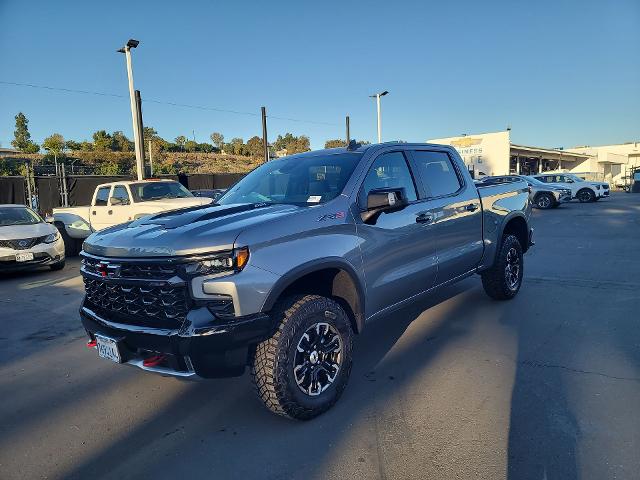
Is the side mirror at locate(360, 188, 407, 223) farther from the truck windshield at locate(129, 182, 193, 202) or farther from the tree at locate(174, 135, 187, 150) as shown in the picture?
the tree at locate(174, 135, 187, 150)

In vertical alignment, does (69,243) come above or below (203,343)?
below

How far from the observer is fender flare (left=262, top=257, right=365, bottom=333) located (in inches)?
112

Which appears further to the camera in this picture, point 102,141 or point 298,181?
point 102,141

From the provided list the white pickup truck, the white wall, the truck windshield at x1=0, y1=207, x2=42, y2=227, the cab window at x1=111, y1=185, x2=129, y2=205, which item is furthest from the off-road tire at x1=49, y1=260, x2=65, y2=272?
the white wall

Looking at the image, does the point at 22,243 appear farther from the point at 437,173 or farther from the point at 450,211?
the point at 450,211

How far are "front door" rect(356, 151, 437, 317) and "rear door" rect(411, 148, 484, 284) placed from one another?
0.18 m

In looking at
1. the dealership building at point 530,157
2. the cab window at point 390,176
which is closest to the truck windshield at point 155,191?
the cab window at point 390,176

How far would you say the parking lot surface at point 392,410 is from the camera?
2646 mm

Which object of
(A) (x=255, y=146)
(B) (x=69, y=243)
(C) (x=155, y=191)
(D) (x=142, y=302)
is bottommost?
(B) (x=69, y=243)

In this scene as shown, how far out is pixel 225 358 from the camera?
8.91 feet

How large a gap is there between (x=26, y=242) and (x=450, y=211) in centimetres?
830

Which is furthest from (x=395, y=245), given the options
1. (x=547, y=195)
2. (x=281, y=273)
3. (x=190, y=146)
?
(x=190, y=146)

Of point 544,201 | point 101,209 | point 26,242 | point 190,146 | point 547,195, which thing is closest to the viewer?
point 26,242

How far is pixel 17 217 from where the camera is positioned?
31.9 ft
